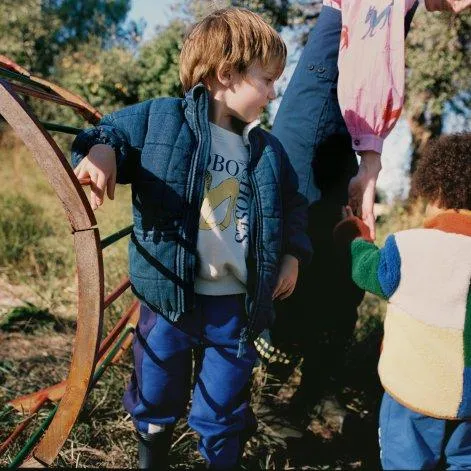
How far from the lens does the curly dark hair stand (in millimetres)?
1620

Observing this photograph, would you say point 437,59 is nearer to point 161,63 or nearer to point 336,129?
point 161,63

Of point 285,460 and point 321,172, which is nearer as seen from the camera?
point 321,172

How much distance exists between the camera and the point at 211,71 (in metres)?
1.46

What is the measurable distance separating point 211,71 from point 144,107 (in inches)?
8.9

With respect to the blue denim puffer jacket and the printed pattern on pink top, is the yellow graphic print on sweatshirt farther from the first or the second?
the printed pattern on pink top

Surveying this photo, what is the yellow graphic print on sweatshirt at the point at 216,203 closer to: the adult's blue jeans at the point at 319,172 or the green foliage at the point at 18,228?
the adult's blue jeans at the point at 319,172

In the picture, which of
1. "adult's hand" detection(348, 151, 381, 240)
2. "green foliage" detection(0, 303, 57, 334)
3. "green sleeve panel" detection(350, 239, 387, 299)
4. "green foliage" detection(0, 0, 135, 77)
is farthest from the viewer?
"green foliage" detection(0, 0, 135, 77)

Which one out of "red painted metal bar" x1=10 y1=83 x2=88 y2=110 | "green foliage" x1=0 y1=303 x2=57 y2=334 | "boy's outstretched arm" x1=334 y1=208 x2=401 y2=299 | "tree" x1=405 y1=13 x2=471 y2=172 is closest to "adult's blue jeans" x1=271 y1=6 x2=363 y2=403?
"boy's outstretched arm" x1=334 y1=208 x2=401 y2=299

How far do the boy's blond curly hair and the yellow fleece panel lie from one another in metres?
0.84

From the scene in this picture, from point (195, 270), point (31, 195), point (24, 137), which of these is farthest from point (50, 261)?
point (24, 137)

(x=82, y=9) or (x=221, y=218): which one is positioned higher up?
(x=82, y=9)

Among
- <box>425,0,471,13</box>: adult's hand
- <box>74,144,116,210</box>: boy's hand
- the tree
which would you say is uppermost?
the tree

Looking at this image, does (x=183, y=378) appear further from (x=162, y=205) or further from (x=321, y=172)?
(x=321, y=172)

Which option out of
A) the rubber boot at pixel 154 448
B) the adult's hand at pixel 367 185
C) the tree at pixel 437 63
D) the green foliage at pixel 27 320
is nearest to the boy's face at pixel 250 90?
the adult's hand at pixel 367 185
